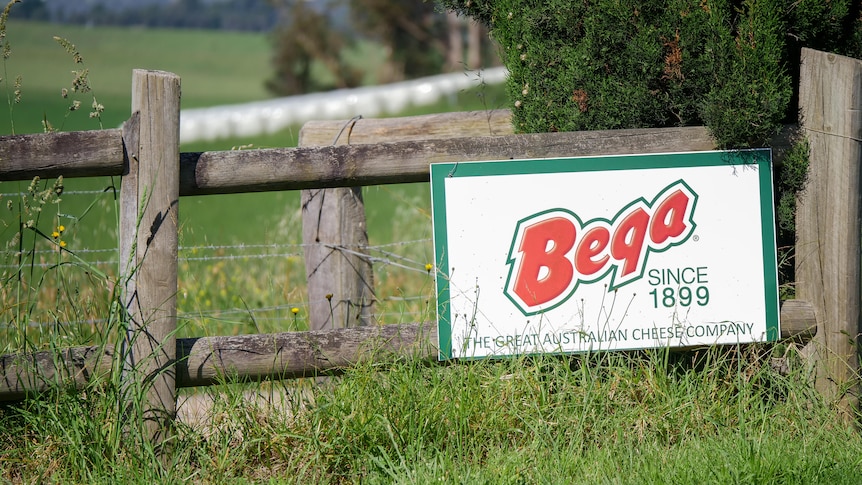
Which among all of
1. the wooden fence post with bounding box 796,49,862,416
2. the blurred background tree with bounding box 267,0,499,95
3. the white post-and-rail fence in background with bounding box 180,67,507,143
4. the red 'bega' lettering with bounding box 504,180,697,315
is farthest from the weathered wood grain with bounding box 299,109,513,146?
the blurred background tree with bounding box 267,0,499,95

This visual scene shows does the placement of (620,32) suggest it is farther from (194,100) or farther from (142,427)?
(194,100)

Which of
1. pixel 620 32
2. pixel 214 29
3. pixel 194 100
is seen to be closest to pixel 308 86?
pixel 194 100

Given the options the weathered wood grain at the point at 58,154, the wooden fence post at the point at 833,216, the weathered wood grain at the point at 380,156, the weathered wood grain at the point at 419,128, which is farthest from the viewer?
the weathered wood grain at the point at 419,128

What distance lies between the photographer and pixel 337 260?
4113 millimetres

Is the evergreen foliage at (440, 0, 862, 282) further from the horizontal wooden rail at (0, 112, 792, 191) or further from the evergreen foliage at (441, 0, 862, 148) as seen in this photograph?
the horizontal wooden rail at (0, 112, 792, 191)

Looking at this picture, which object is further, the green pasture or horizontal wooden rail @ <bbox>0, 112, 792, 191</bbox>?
the green pasture

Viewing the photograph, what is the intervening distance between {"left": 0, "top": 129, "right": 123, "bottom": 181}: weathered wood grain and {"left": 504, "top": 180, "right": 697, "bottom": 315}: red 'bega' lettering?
1659 mm

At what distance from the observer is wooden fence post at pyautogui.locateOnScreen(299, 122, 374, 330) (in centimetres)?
410

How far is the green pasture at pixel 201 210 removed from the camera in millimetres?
4168

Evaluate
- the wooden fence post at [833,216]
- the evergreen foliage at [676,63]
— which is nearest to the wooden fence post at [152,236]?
the evergreen foliage at [676,63]

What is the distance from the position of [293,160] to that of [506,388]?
126 centimetres

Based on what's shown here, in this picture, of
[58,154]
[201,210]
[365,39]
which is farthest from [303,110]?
[58,154]

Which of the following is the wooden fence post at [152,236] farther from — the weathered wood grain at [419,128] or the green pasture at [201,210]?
the weathered wood grain at [419,128]

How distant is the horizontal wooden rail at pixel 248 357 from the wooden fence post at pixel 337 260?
88 cm
